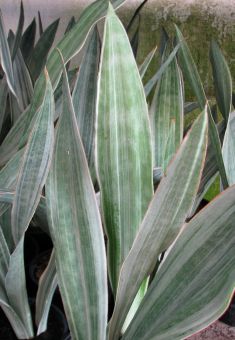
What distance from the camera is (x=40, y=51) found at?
106cm

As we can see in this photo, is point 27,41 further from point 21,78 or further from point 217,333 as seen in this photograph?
point 217,333

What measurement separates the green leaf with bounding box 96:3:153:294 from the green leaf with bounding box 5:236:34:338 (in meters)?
0.10

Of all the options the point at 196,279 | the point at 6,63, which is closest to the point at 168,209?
the point at 196,279

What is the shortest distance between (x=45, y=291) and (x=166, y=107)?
0.33m

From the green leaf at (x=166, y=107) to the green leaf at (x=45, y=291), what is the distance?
0.24 meters

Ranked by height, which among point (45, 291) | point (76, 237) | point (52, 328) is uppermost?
point (76, 237)

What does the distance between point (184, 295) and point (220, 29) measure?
1.22 meters

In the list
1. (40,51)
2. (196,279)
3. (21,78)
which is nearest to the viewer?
(196,279)

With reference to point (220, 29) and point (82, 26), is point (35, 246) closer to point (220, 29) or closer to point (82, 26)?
point (82, 26)

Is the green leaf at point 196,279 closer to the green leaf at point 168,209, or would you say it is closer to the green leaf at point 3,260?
the green leaf at point 168,209

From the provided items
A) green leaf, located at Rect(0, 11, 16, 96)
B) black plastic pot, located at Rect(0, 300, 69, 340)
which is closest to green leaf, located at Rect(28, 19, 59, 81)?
green leaf, located at Rect(0, 11, 16, 96)

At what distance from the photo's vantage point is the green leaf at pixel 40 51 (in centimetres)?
105

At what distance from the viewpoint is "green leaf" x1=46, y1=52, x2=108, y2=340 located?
465 millimetres

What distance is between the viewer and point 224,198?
41cm
